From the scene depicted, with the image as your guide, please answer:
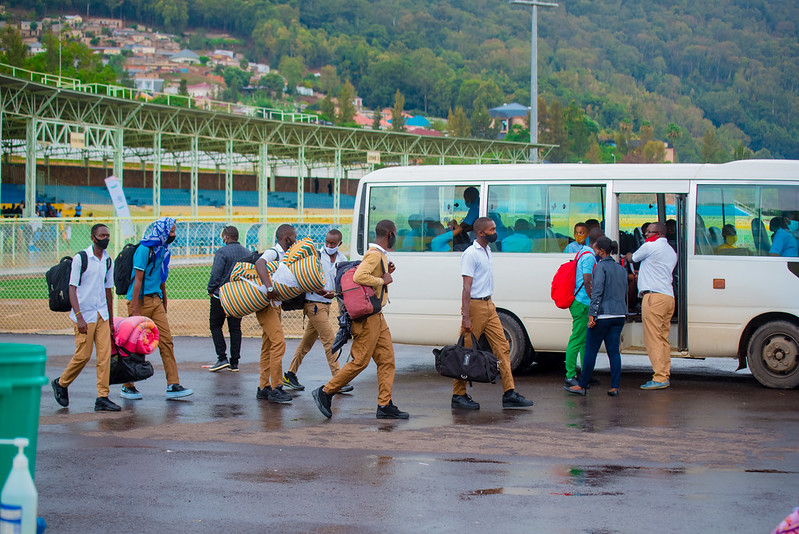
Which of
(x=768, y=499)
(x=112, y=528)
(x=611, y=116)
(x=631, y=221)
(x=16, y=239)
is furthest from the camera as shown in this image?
(x=611, y=116)

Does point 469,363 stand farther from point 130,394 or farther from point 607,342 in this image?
point 130,394

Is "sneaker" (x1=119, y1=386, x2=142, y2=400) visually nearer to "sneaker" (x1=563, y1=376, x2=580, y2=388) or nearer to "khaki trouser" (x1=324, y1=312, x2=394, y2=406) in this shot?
"khaki trouser" (x1=324, y1=312, x2=394, y2=406)

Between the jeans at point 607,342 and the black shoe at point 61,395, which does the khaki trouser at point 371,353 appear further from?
the black shoe at point 61,395

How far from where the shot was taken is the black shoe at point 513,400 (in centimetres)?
941

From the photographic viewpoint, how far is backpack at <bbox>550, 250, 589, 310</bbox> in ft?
34.2

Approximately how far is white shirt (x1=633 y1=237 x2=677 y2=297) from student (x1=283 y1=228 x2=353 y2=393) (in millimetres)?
3336

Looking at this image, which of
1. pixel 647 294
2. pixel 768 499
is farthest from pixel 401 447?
pixel 647 294

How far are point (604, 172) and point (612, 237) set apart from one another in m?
0.79

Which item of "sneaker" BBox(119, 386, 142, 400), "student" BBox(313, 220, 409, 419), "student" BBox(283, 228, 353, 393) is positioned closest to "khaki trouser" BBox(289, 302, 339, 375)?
"student" BBox(283, 228, 353, 393)

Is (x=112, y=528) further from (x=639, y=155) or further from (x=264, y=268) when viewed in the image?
(x=639, y=155)

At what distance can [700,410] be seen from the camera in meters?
9.34

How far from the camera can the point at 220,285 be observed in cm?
1205

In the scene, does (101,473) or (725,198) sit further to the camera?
(725,198)

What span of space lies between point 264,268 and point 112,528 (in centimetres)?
426
